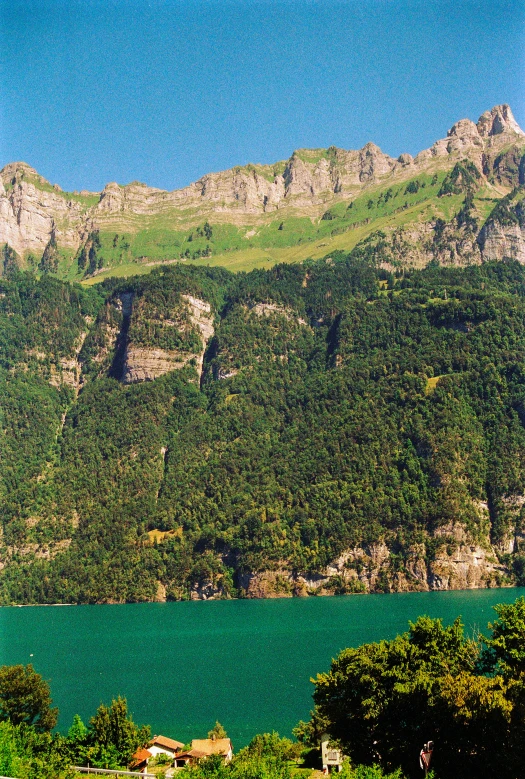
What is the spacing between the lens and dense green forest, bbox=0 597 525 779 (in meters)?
46.4

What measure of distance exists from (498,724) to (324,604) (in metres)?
147

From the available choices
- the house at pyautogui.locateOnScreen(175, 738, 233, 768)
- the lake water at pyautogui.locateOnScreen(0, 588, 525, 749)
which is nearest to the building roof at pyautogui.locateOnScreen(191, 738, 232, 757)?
the house at pyautogui.locateOnScreen(175, 738, 233, 768)

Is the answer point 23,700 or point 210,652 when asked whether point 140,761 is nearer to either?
point 23,700

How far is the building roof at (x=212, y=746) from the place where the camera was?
65688 millimetres

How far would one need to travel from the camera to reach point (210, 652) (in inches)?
5113

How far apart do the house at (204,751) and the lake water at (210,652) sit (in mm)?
5040

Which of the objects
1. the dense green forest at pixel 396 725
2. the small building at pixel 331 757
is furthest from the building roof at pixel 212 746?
the small building at pixel 331 757

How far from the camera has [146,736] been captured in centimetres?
6700

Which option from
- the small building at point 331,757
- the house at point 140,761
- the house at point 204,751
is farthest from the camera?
the house at point 204,751

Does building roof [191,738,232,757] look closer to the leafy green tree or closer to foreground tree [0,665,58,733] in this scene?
the leafy green tree

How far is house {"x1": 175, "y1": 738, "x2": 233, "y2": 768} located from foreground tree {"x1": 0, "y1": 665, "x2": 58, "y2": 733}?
1095cm

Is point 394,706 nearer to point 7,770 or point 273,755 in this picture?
point 273,755

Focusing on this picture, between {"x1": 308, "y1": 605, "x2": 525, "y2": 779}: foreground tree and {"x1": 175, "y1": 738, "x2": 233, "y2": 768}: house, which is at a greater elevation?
{"x1": 308, "y1": 605, "x2": 525, "y2": 779}: foreground tree

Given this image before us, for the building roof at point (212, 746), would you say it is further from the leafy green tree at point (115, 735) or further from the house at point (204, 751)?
the leafy green tree at point (115, 735)
